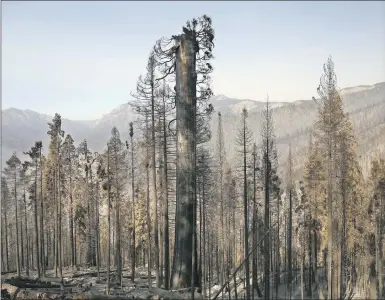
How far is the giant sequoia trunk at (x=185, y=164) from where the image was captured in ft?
38.7

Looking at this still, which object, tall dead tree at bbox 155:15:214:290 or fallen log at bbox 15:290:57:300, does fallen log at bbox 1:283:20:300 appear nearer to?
fallen log at bbox 15:290:57:300

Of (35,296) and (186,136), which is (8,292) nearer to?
(35,296)

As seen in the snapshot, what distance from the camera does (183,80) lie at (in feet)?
40.5

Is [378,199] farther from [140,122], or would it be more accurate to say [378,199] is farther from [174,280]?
[174,280]

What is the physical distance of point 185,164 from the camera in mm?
12062

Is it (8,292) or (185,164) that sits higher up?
(185,164)

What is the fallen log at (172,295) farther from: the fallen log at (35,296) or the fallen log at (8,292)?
the fallen log at (8,292)

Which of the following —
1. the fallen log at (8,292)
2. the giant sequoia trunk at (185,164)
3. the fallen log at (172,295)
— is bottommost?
the fallen log at (8,292)

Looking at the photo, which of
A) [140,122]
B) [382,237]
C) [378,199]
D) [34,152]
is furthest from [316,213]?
[34,152]

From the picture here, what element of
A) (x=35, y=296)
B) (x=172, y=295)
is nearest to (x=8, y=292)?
(x=35, y=296)

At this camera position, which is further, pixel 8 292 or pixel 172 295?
pixel 8 292

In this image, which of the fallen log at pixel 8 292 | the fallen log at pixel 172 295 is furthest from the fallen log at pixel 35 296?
the fallen log at pixel 172 295

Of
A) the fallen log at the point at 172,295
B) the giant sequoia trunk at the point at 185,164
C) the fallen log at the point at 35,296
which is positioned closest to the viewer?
the fallen log at the point at 172,295

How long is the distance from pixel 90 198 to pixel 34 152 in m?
7.79
